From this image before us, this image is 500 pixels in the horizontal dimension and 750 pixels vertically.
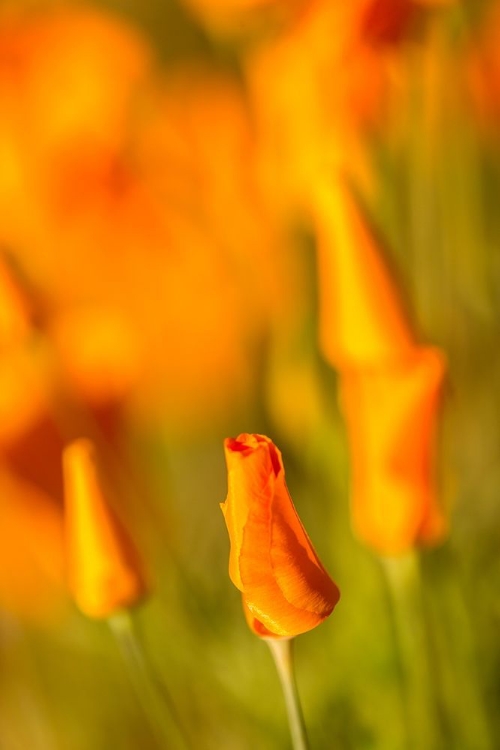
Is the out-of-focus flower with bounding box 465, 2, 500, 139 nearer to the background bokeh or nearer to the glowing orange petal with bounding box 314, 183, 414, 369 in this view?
the background bokeh

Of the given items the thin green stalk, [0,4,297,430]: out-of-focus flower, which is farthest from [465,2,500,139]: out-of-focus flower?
the thin green stalk

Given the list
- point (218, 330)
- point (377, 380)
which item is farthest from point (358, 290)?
point (218, 330)

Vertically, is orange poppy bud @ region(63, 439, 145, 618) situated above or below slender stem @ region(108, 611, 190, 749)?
above

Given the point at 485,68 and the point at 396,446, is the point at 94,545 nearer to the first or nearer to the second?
the point at 396,446

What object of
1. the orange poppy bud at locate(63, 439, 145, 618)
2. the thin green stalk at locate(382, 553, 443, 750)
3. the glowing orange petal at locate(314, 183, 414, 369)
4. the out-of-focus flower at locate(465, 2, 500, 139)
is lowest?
the thin green stalk at locate(382, 553, 443, 750)

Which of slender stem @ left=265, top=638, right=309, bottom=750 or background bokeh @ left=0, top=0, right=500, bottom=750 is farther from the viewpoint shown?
background bokeh @ left=0, top=0, right=500, bottom=750

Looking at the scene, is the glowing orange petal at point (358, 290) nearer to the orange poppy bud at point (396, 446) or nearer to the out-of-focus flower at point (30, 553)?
the orange poppy bud at point (396, 446)

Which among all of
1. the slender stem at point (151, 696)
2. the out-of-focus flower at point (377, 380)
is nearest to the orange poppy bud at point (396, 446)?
the out-of-focus flower at point (377, 380)
